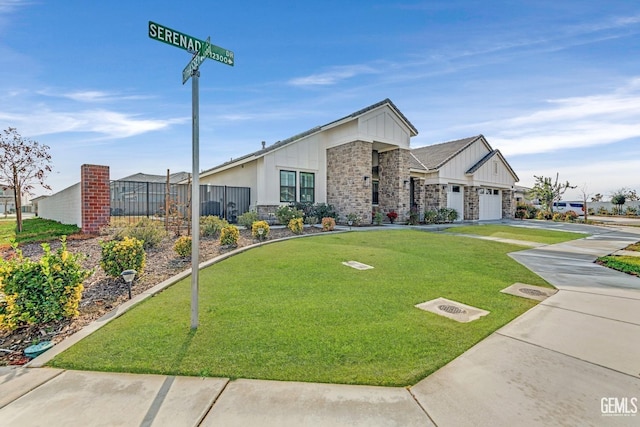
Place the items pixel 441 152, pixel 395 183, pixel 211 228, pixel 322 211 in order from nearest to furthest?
pixel 211 228 → pixel 322 211 → pixel 395 183 → pixel 441 152

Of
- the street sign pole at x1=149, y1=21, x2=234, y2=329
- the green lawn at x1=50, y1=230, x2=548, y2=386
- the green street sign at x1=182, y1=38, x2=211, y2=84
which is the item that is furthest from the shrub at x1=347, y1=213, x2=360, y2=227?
the green street sign at x1=182, y1=38, x2=211, y2=84

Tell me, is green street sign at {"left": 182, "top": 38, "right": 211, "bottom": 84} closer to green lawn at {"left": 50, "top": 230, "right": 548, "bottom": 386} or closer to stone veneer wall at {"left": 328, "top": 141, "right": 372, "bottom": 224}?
green lawn at {"left": 50, "top": 230, "right": 548, "bottom": 386}

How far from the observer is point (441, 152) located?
23.4 meters

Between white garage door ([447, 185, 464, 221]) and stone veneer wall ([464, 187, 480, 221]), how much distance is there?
0.39 meters

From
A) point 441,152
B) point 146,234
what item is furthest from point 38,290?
point 441,152

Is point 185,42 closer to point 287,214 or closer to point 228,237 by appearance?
point 228,237

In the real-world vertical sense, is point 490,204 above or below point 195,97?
below

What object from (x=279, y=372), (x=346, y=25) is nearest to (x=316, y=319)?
(x=279, y=372)

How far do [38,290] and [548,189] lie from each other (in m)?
39.4

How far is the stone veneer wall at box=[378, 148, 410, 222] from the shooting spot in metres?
17.5

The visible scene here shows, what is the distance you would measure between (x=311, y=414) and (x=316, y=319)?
1.69m

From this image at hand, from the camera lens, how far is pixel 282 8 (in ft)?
29.4

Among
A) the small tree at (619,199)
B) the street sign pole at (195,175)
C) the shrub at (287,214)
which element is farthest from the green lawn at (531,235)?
the small tree at (619,199)

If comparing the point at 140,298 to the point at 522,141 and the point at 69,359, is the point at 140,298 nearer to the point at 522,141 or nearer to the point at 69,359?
the point at 69,359
